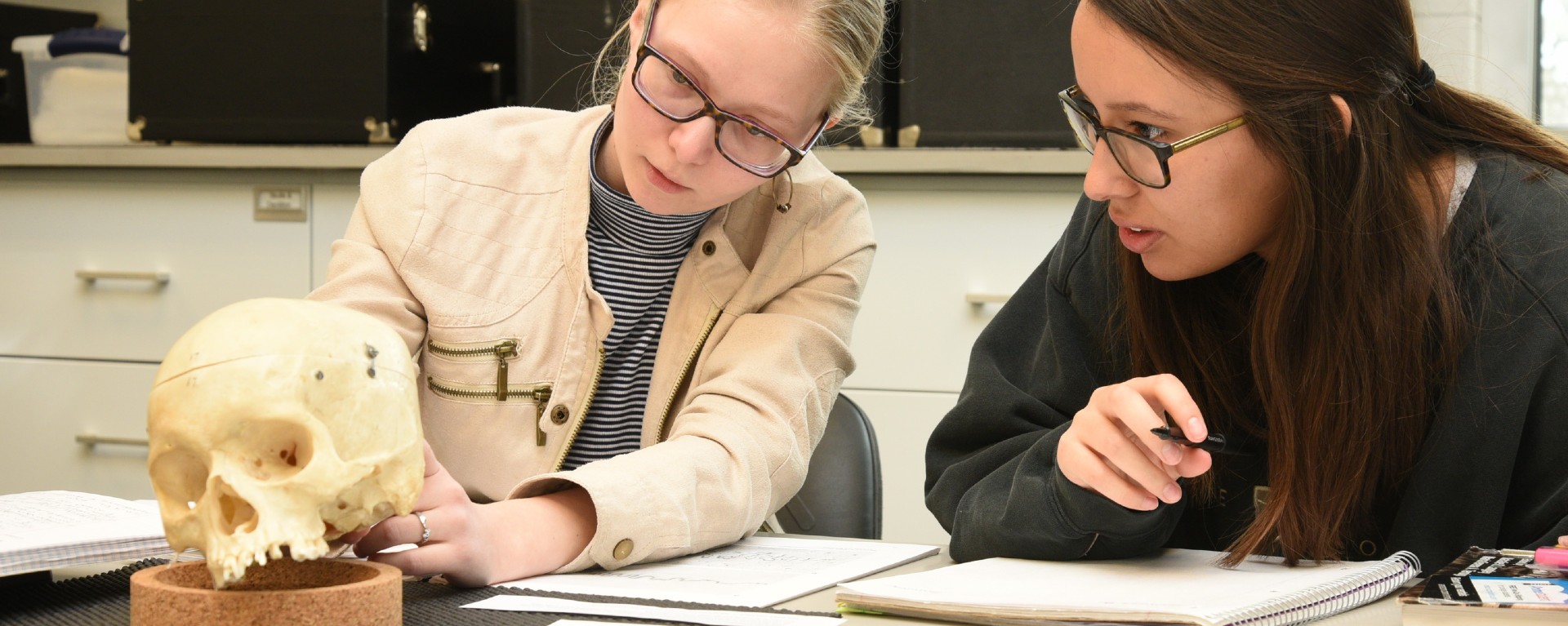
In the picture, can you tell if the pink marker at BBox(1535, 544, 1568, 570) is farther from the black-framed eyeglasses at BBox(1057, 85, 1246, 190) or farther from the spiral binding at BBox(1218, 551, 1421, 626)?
the black-framed eyeglasses at BBox(1057, 85, 1246, 190)

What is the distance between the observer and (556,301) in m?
1.13

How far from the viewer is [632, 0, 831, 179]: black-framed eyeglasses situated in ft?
3.28

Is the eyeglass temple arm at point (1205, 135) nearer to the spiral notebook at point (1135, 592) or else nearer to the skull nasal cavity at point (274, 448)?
the spiral notebook at point (1135, 592)

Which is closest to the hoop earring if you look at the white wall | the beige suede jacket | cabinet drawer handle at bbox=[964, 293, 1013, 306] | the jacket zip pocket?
the beige suede jacket

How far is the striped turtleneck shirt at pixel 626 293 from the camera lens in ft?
3.84

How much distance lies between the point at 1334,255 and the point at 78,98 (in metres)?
2.11

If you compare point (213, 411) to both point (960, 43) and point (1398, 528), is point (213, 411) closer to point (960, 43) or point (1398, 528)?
point (1398, 528)

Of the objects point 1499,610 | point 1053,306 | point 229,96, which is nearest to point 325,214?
point 229,96

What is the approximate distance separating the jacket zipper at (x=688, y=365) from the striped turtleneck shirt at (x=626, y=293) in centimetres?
4

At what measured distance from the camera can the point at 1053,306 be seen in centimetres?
109

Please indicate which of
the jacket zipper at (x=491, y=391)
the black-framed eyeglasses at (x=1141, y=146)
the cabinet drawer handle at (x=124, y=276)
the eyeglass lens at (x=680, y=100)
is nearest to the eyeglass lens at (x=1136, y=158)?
the black-framed eyeglasses at (x=1141, y=146)

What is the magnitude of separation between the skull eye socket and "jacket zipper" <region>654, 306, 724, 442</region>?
52 cm

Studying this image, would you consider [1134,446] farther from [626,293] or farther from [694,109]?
[626,293]

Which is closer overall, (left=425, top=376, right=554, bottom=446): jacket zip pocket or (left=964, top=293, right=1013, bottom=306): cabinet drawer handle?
(left=425, top=376, right=554, bottom=446): jacket zip pocket
